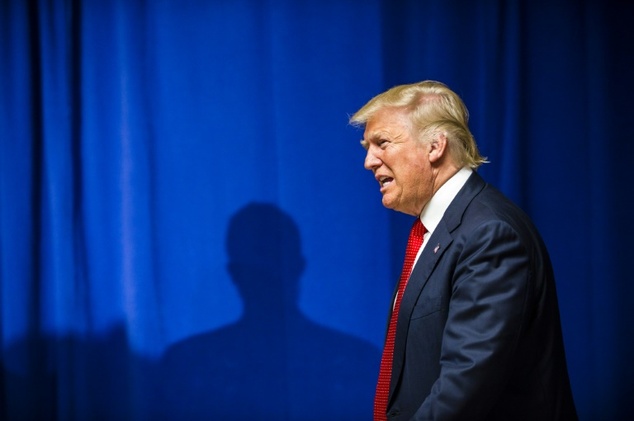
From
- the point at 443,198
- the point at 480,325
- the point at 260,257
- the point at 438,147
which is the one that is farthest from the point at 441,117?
the point at 260,257

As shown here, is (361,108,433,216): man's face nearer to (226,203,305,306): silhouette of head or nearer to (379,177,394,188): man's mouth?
(379,177,394,188): man's mouth

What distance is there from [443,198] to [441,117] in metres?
0.19

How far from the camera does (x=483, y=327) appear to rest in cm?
147

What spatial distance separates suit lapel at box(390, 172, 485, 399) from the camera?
64.7 inches

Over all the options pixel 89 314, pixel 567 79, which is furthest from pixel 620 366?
pixel 89 314

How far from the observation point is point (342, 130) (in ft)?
10.8

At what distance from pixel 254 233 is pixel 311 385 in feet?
2.31

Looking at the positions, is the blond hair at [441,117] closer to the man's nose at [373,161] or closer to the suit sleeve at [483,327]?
the man's nose at [373,161]

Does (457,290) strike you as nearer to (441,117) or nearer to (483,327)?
(483,327)

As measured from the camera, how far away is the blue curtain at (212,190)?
320 centimetres

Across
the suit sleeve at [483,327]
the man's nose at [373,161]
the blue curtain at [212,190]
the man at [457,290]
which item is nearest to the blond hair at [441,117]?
the man at [457,290]

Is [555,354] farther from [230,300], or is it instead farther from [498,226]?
[230,300]

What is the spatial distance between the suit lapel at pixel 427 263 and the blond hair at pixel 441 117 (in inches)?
3.4

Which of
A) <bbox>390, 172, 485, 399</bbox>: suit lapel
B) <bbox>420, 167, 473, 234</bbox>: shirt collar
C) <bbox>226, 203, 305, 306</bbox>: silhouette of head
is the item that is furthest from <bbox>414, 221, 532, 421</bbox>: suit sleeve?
<bbox>226, 203, 305, 306</bbox>: silhouette of head
